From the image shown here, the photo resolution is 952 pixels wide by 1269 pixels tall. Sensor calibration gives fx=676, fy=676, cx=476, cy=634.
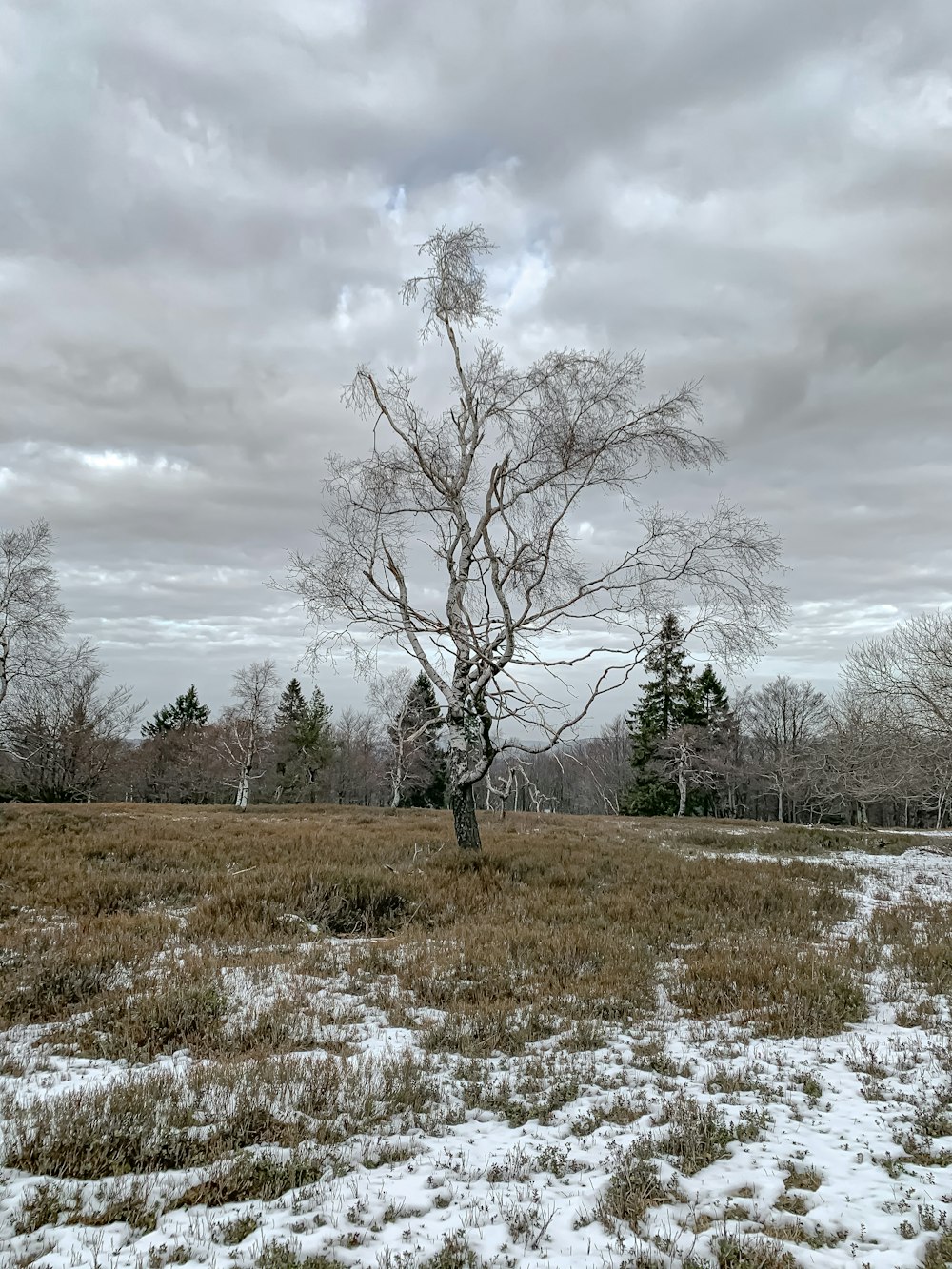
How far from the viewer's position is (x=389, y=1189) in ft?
12.4

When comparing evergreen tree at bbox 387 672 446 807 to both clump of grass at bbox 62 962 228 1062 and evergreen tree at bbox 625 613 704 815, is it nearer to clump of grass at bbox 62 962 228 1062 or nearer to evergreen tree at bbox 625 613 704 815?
evergreen tree at bbox 625 613 704 815

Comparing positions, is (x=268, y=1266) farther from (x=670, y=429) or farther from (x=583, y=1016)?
(x=670, y=429)

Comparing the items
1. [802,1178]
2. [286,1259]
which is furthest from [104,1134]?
[802,1178]

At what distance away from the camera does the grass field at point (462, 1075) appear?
3.40 meters

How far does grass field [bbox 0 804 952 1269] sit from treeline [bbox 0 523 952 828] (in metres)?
4.60

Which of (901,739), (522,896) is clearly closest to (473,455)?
(522,896)

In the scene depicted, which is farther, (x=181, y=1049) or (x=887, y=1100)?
(x=181, y=1049)

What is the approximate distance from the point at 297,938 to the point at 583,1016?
4412 mm

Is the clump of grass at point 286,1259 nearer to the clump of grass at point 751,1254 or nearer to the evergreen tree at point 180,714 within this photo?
the clump of grass at point 751,1254

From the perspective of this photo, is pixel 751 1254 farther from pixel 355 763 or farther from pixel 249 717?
pixel 355 763

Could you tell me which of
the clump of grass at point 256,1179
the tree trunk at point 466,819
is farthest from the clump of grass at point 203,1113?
the tree trunk at point 466,819

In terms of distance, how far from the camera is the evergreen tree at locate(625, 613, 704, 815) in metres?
46.2

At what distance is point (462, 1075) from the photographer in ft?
17.2

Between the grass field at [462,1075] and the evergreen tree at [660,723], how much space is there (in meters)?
35.2
